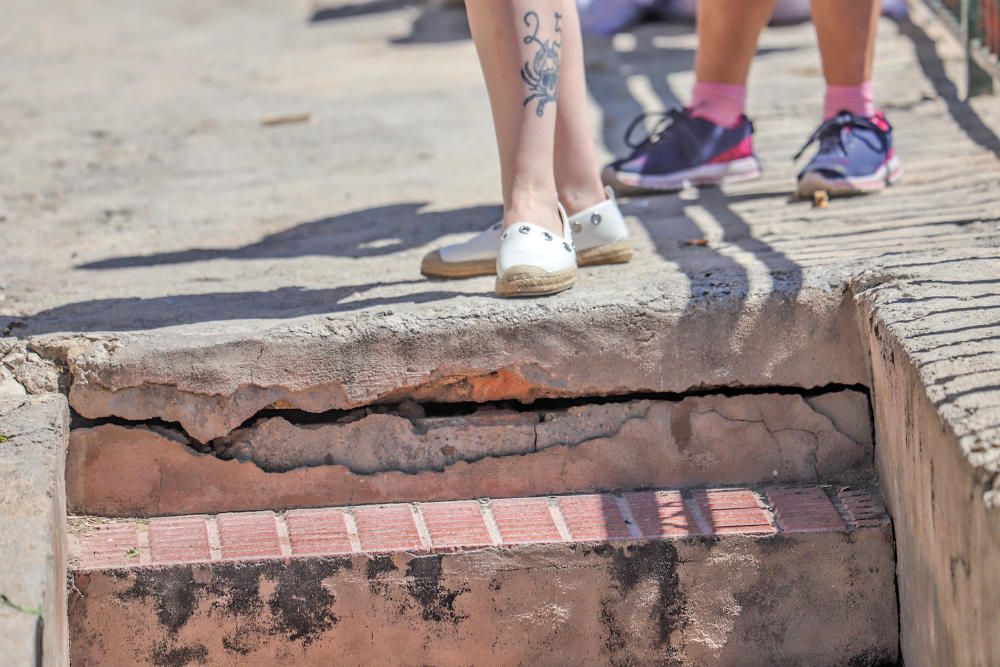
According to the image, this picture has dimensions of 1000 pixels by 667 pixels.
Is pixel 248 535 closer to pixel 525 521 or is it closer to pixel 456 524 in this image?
pixel 456 524

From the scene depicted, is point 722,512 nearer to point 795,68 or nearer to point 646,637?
point 646,637

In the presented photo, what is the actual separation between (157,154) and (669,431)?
2320 millimetres

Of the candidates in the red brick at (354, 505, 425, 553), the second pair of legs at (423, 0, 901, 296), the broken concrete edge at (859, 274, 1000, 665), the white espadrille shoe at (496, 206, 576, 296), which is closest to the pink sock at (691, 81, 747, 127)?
the second pair of legs at (423, 0, 901, 296)

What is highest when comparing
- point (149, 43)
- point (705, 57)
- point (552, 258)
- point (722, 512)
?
point (149, 43)

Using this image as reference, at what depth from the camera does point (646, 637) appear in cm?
217

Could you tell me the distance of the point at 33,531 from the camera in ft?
5.80

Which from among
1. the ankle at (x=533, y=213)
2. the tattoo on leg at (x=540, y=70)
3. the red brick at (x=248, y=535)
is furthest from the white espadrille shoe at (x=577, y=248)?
the red brick at (x=248, y=535)

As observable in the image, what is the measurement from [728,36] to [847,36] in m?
0.29

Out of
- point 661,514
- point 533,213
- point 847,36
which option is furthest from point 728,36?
point 661,514

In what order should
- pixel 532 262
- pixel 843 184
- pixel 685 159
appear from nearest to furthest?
Result: pixel 532 262 → pixel 843 184 → pixel 685 159

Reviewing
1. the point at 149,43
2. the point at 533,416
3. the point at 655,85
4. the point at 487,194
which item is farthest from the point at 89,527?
the point at 149,43

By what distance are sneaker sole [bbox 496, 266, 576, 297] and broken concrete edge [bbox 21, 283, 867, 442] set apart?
0.05 meters

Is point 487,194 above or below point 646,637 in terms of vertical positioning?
above

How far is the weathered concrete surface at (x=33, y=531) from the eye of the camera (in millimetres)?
Answer: 1597
